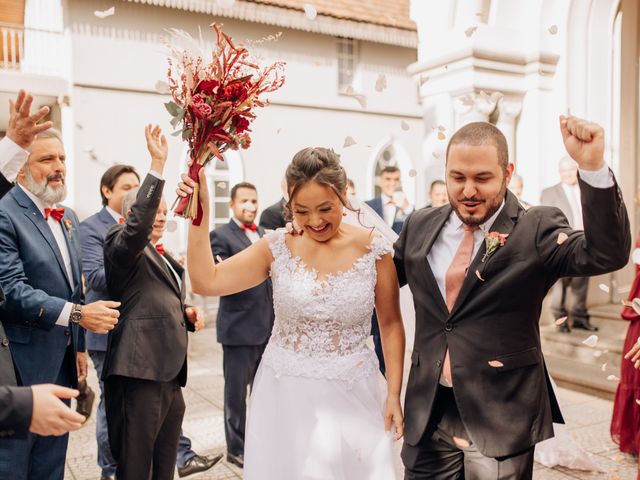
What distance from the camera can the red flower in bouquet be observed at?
2457 millimetres

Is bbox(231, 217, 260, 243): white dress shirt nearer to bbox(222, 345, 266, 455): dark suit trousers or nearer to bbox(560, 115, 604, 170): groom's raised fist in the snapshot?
bbox(222, 345, 266, 455): dark suit trousers

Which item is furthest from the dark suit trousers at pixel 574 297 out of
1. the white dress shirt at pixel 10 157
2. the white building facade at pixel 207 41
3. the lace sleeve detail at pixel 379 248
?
the white building facade at pixel 207 41

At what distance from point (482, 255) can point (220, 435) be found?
3553 millimetres

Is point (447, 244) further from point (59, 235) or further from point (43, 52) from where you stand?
point (43, 52)

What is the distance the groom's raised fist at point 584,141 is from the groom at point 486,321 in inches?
12.0

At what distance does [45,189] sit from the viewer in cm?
320

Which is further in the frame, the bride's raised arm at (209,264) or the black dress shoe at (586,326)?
the black dress shoe at (586,326)

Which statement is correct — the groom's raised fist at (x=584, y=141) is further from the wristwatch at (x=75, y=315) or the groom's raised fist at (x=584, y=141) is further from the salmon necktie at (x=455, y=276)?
the wristwatch at (x=75, y=315)

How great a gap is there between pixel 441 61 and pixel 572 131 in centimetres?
542

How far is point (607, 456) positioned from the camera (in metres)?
4.52

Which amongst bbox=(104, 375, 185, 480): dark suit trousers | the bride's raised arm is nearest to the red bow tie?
bbox=(104, 375, 185, 480): dark suit trousers

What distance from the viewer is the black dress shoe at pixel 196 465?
4246mm

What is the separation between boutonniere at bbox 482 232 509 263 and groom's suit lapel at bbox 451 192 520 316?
0.04 ft

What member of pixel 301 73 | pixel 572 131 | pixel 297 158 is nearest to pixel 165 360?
pixel 297 158
